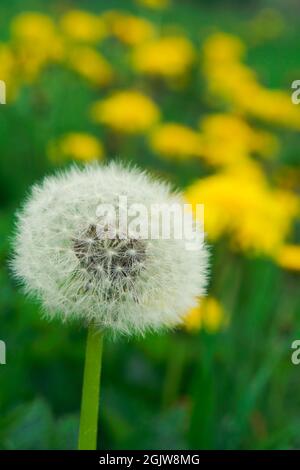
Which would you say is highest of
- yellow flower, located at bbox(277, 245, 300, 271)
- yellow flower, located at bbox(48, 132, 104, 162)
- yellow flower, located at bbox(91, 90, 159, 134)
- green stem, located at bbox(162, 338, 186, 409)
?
yellow flower, located at bbox(91, 90, 159, 134)

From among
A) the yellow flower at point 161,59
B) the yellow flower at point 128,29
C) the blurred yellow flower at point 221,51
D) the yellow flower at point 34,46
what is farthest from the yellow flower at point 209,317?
the blurred yellow flower at point 221,51

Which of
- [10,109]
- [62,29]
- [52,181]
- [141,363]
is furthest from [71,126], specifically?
[52,181]

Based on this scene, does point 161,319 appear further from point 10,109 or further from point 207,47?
point 207,47

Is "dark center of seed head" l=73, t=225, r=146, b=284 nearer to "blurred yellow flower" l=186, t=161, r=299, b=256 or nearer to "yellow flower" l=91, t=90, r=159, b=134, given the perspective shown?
"blurred yellow flower" l=186, t=161, r=299, b=256

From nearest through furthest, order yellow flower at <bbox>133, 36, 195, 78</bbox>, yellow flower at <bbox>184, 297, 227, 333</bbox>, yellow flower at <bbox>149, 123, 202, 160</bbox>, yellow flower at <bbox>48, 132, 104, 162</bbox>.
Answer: yellow flower at <bbox>184, 297, 227, 333</bbox>, yellow flower at <bbox>48, 132, 104, 162</bbox>, yellow flower at <bbox>149, 123, 202, 160</bbox>, yellow flower at <bbox>133, 36, 195, 78</bbox>

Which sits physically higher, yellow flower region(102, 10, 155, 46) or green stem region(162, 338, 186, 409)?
yellow flower region(102, 10, 155, 46)

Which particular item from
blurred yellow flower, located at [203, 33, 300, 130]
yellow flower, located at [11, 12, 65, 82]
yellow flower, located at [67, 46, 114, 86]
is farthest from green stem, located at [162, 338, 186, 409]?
yellow flower, located at [67, 46, 114, 86]

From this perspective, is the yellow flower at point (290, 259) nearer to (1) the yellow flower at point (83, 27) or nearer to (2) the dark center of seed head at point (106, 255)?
(2) the dark center of seed head at point (106, 255)
